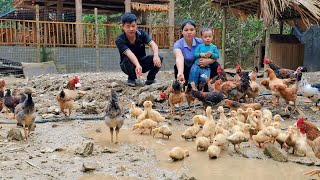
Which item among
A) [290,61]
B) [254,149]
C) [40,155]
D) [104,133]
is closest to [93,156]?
[40,155]

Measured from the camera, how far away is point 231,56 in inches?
902

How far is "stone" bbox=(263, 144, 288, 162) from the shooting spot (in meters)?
4.21

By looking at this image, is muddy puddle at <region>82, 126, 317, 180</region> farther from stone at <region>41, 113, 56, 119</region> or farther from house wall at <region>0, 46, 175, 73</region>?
house wall at <region>0, 46, 175, 73</region>

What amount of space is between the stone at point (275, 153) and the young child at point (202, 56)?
2.89 metres

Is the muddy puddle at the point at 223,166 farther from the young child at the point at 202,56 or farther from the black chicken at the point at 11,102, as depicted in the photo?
the black chicken at the point at 11,102

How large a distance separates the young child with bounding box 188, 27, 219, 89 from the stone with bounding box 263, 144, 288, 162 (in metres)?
2.89

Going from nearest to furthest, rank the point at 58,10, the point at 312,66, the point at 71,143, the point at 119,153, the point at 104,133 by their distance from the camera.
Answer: the point at 119,153 < the point at 71,143 < the point at 104,133 < the point at 312,66 < the point at 58,10

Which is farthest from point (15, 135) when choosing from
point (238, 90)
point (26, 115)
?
point (238, 90)

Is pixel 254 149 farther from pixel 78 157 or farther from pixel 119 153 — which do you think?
pixel 78 157

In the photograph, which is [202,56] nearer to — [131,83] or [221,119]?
[221,119]

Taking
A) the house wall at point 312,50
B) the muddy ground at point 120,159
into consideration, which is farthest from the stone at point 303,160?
the house wall at point 312,50

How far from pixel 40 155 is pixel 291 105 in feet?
17.3

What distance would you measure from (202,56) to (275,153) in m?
3.41

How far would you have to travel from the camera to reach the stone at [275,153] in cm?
421
